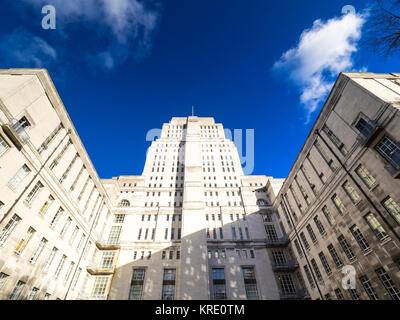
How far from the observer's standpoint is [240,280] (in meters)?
37.2

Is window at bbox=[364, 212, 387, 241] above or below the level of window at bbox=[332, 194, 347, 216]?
below

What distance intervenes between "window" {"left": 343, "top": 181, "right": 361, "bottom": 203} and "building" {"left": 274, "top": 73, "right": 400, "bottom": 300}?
0.35ft

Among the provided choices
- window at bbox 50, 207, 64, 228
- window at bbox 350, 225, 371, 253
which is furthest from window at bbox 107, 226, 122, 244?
window at bbox 350, 225, 371, 253

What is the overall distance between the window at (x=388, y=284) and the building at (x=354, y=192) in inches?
2.8

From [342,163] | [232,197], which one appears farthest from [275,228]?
[342,163]

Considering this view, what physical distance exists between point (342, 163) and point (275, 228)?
2388cm

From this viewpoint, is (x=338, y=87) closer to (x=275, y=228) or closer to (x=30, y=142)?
(x=275, y=228)

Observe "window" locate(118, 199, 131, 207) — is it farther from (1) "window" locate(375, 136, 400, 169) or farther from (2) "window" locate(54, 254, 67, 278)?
(1) "window" locate(375, 136, 400, 169)

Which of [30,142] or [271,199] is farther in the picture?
[271,199]

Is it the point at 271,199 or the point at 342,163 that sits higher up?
the point at 271,199

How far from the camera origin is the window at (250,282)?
118ft

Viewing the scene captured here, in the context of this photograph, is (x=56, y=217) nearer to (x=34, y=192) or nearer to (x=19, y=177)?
(x=34, y=192)

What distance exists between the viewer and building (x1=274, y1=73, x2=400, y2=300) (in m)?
18.7

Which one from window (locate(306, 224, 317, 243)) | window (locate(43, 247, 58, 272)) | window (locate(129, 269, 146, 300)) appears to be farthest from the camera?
window (locate(129, 269, 146, 300))
